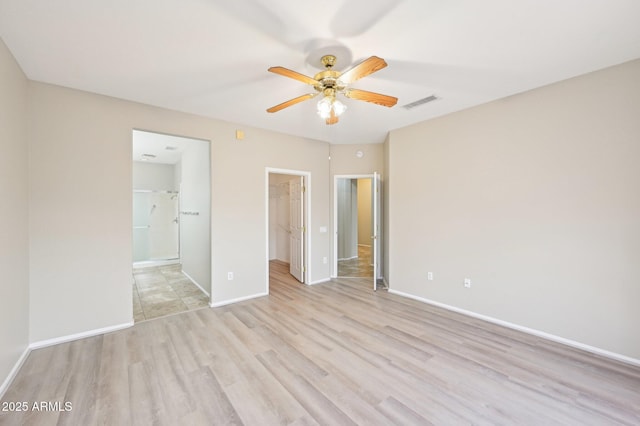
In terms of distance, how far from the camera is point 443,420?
1.79 meters

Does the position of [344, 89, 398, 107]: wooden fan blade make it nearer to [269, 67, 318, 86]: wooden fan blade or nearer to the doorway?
[269, 67, 318, 86]: wooden fan blade

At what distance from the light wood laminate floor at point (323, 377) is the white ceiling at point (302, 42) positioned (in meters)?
2.82

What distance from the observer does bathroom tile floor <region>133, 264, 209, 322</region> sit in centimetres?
379

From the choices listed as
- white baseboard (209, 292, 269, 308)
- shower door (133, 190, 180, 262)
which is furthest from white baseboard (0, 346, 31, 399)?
shower door (133, 190, 180, 262)

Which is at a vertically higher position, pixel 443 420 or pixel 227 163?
pixel 227 163

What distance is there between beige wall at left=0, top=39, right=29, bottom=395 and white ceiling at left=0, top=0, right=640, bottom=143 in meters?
0.33

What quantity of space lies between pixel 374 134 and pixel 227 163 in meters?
2.63

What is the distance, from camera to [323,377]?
225 cm

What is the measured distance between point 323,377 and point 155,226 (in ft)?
22.7

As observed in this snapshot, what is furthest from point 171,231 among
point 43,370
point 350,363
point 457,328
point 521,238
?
point 521,238

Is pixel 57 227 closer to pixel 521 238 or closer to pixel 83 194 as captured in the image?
pixel 83 194

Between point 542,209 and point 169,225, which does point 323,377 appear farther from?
point 169,225

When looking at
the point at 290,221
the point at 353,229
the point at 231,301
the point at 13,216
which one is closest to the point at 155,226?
the point at 290,221

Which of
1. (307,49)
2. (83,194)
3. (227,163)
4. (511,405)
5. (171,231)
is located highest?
(307,49)
